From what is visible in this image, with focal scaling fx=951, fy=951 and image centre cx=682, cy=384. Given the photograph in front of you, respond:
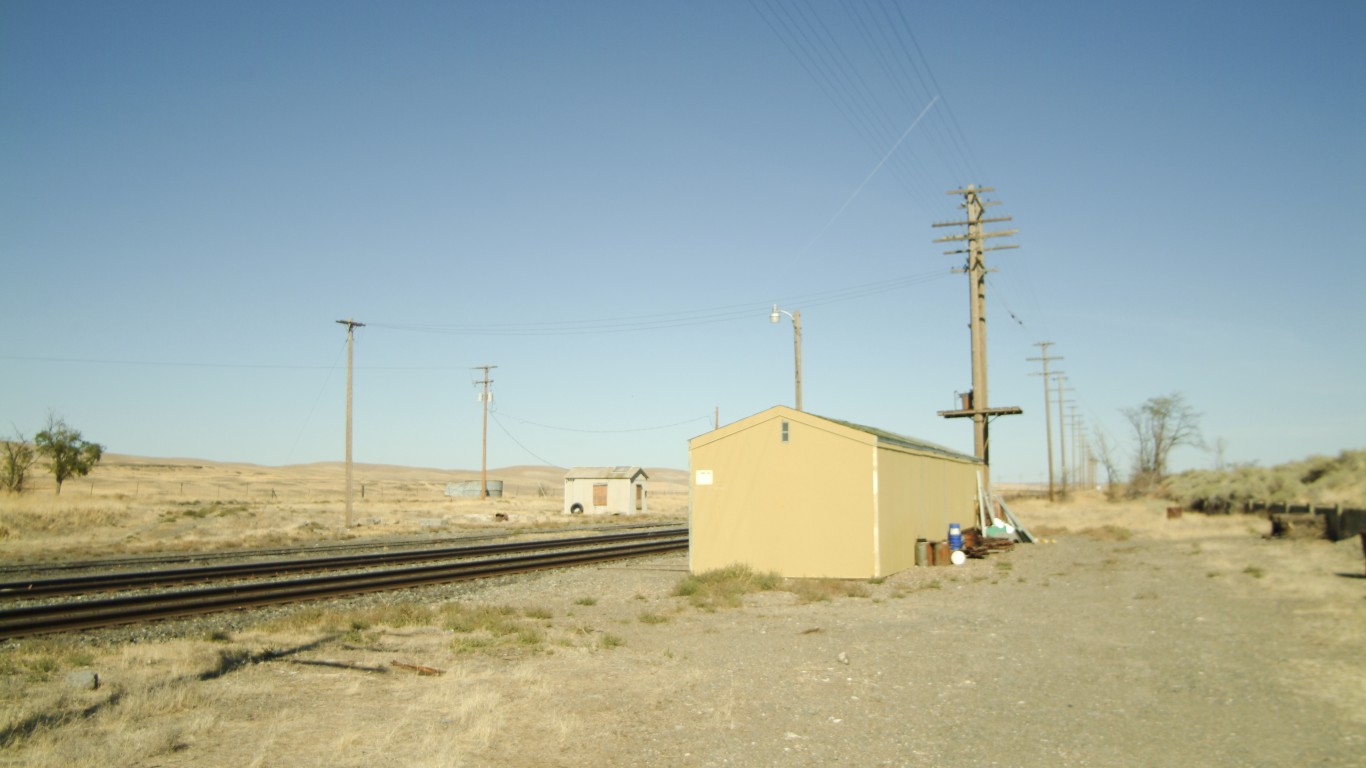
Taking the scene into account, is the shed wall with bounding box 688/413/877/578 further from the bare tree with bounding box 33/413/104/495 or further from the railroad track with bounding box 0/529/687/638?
the bare tree with bounding box 33/413/104/495

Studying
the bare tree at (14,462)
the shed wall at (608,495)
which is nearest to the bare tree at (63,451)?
the bare tree at (14,462)

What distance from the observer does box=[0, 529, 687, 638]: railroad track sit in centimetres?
1338

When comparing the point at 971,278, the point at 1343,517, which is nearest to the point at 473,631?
the point at 971,278

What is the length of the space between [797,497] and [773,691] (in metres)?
10.9

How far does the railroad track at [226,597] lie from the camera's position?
1338cm

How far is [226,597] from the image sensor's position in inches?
652

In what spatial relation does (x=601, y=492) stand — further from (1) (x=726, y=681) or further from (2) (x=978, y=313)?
(1) (x=726, y=681)

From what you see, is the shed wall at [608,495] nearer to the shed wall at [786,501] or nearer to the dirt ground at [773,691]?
the shed wall at [786,501]

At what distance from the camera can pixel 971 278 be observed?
107ft

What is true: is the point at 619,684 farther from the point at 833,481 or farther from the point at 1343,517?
the point at 1343,517

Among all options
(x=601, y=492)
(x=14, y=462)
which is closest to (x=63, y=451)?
(x=14, y=462)

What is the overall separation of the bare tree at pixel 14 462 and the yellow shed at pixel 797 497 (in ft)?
151

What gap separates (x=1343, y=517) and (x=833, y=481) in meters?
19.1

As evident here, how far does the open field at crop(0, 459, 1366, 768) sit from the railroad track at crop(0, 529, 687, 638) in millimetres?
935
